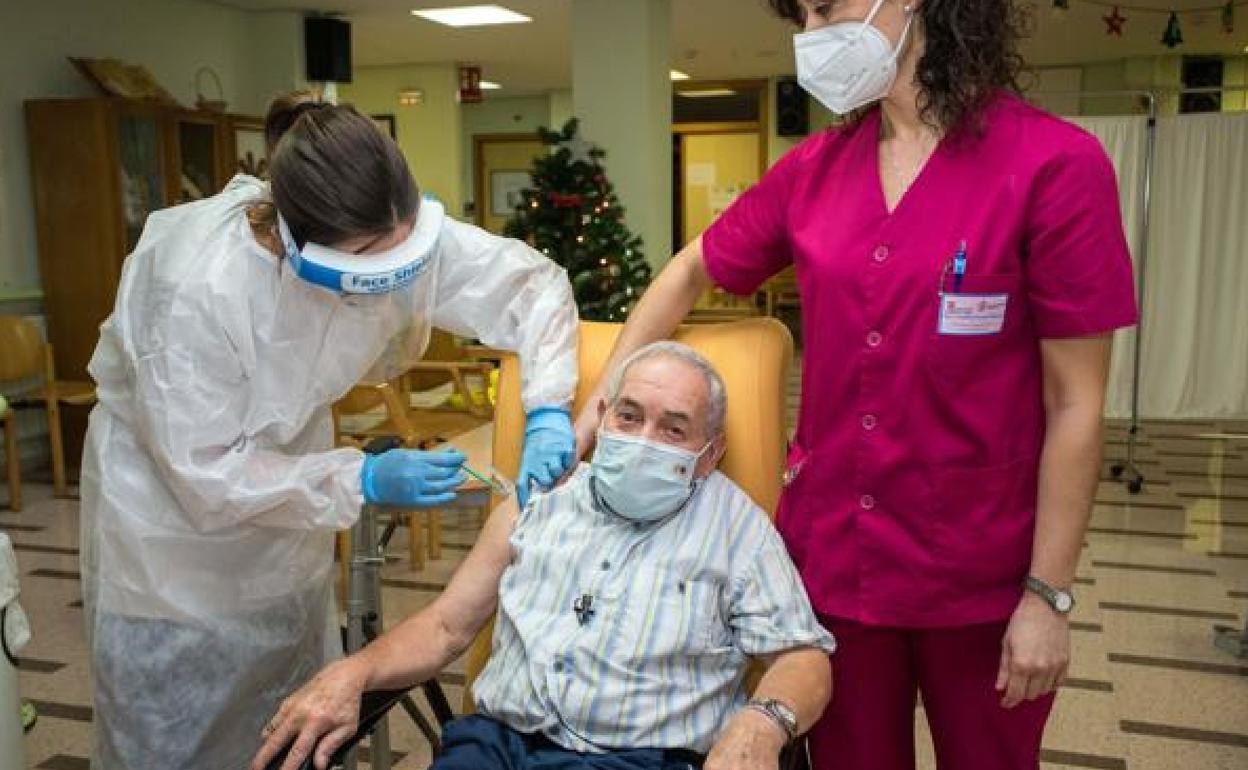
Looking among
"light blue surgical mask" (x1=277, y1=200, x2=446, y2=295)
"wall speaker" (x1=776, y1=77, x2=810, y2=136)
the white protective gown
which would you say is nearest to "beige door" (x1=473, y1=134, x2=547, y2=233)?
"wall speaker" (x1=776, y1=77, x2=810, y2=136)

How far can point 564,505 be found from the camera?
5.51 ft

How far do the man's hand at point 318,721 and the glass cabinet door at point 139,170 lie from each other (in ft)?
15.6

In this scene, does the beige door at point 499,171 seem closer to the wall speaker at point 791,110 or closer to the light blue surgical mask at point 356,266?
the wall speaker at point 791,110

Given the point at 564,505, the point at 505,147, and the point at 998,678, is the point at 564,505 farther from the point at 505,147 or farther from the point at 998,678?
the point at 505,147

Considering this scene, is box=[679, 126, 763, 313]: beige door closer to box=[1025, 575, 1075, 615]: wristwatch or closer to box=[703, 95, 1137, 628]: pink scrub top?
box=[703, 95, 1137, 628]: pink scrub top

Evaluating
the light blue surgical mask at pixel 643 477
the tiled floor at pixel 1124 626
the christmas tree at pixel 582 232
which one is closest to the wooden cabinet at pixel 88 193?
the tiled floor at pixel 1124 626

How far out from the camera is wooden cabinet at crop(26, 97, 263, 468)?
552 centimetres

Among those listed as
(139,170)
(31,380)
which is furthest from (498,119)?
(31,380)

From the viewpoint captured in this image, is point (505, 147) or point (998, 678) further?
point (505, 147)

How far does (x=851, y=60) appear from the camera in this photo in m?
1.38

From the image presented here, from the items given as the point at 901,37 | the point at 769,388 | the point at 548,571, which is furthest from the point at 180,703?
the point at 901,37

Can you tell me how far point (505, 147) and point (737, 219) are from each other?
11.4 m

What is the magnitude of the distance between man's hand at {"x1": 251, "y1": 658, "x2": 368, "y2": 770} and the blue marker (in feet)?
3.24

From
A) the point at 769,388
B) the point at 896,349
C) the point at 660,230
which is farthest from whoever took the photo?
the point at 660,230
